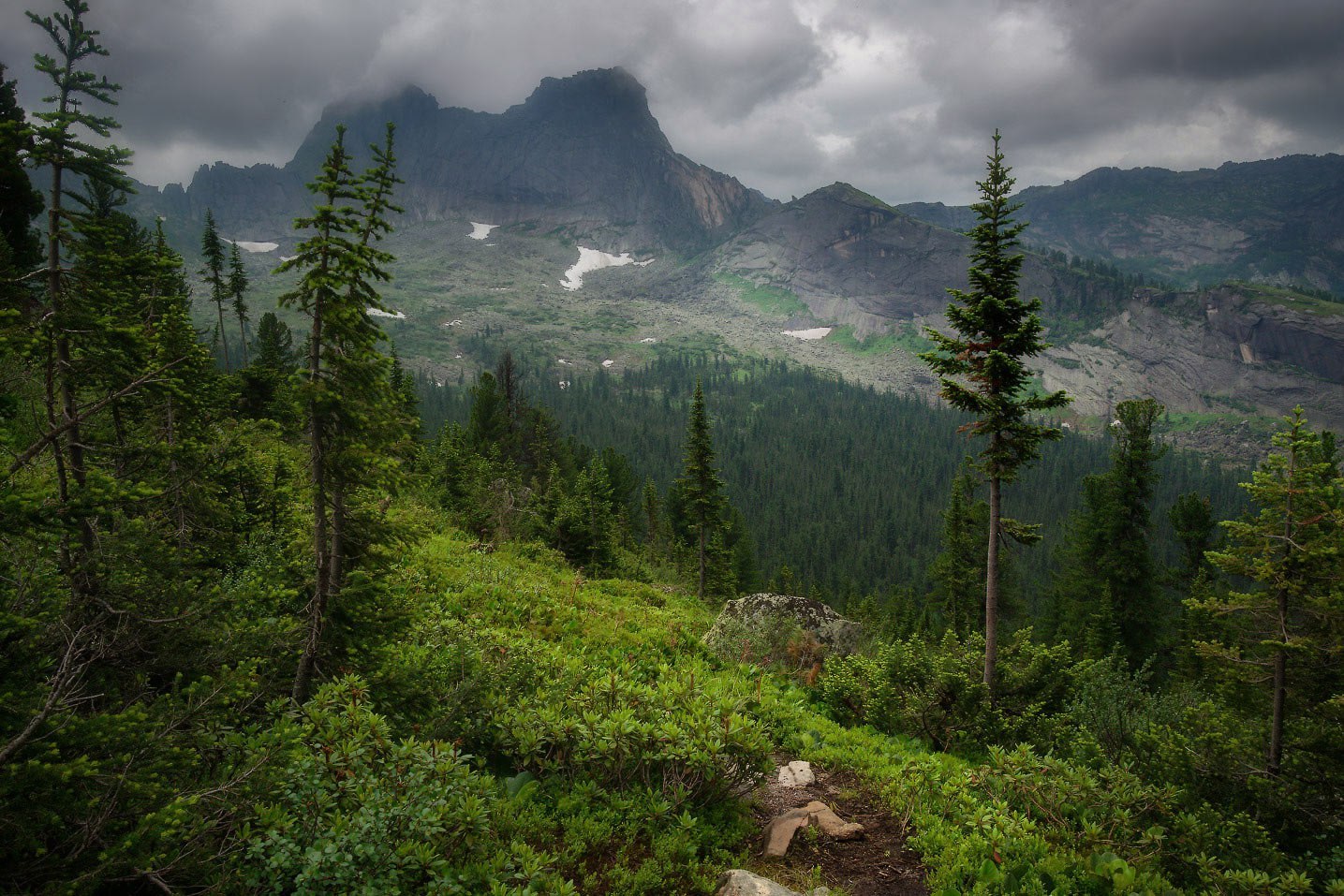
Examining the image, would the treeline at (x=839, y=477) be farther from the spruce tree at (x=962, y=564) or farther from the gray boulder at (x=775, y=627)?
the gray boulder at (x=775, y=627)

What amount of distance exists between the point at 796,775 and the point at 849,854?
2.12 meters

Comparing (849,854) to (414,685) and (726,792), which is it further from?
(414,685)

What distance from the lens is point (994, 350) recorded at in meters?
13.9

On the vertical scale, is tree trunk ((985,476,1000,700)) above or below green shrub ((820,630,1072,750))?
above

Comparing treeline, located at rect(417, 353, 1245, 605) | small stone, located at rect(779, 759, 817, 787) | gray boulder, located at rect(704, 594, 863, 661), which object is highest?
small stone, located at rect(779, 759, 817, 787)

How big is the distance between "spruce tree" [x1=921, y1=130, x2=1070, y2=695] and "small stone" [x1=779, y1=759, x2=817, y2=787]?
21.9 feet

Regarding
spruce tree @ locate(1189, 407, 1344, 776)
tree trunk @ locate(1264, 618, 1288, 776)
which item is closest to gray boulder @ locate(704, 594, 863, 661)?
spruce tree @ locate(1189, 407, 1344, 776)

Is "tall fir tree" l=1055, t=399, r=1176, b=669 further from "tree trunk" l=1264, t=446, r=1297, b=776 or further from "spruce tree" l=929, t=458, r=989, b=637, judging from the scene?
"tree trunk" l=1264, t=446, r=1297, b=776

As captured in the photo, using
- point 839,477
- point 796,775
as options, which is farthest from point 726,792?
point 839,477

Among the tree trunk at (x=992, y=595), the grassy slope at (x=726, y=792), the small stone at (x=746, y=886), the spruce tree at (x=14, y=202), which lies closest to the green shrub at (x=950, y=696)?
the tree trunk at (x=992, y=595)

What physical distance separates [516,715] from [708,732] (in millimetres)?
2460

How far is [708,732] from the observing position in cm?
749

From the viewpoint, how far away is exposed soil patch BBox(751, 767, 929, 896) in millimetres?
6918

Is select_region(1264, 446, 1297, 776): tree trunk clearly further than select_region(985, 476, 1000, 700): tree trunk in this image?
No
